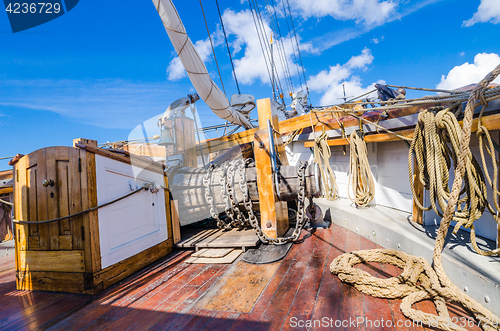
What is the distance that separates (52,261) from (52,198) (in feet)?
1.97

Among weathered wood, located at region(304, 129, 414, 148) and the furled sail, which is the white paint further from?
weathered wood, located at region(304, 129, 414, 148)

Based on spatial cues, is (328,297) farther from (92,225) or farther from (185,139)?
(185,139)

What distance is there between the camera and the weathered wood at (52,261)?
7.37 feet

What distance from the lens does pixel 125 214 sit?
2.60m

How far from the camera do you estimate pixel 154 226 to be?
3.00 meters

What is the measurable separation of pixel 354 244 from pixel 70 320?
2.83 metres

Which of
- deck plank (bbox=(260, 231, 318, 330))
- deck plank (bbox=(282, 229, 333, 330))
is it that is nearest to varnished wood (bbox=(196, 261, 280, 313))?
deck plank (bbox=(260, 231, 318, 330))

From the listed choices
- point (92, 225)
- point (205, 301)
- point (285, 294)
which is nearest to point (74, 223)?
point (92, 225)

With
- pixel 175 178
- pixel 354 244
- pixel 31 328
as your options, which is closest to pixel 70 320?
pixel 31 328

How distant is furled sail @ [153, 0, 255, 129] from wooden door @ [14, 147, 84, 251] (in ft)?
6.70

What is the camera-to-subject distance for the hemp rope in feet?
4.74

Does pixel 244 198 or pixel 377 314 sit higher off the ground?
pixel 244 198

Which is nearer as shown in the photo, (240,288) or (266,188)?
(240,288)

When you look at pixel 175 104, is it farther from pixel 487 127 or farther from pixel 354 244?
pixel 487 127
